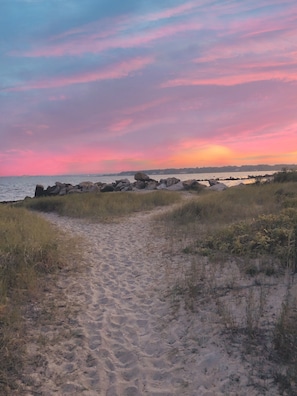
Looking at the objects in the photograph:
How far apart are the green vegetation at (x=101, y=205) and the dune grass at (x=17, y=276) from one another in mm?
7333

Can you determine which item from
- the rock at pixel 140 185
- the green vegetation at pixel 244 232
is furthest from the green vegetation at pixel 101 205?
the rock at pixel 140 185

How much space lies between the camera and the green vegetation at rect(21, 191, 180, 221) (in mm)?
18344

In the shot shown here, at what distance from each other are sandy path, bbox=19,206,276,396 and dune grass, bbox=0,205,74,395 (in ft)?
0.99

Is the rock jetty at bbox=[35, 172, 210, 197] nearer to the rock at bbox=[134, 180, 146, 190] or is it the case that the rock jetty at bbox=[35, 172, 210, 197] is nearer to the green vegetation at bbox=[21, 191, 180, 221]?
the rock at bbox=[134, 180, 146, 190]

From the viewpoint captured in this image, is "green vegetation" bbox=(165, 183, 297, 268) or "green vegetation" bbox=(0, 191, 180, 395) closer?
"green vegetation" bbox=(0, 191, 180, 395)

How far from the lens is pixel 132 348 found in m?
4.63

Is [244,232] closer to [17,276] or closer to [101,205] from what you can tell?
[17,276]

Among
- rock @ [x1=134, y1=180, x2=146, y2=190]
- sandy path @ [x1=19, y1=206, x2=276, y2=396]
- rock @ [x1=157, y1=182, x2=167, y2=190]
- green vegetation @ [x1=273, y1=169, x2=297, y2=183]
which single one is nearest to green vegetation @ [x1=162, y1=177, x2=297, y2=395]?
sandy path @ [x1=19, y1=206, x2=276, y2=396]

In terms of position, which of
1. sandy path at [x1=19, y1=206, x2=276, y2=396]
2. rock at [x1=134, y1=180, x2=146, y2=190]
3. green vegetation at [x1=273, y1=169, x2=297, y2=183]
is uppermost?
green vegetation at [x1=273, y1=169, x2=297, y2=183]

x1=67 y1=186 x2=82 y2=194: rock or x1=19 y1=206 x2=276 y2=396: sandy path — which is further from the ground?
x1=67 y1=186 x2=82 y2=194: rock

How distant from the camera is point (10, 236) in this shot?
9008mm

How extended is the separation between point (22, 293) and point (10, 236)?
321cm

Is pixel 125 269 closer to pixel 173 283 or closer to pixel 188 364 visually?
pixel 173 283

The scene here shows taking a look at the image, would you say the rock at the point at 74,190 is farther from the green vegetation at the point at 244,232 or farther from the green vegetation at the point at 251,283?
the green vegetation at the point at 251,283
